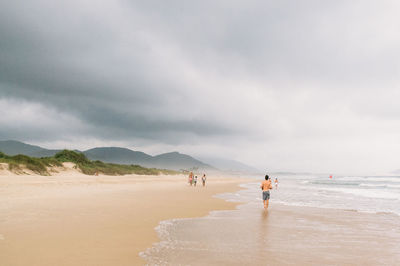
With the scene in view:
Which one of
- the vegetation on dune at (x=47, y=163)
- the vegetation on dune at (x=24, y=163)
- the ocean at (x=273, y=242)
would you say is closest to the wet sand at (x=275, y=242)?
the ocean at (x=273, y=242)

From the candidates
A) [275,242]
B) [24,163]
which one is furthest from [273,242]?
[24,163]

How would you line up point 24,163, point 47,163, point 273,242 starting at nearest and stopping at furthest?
point 273,242 < point 24,163 < point 47,163

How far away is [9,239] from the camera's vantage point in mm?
6715

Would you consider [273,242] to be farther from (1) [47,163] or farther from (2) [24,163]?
(1) [47,163]

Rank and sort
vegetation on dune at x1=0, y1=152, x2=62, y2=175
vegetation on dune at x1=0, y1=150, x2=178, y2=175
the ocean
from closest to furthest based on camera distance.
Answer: the ocean, vegetation on dune at x1=0, y1=152, x2=62, y2=175, vegetation on dune at x1=0, y1=150, x2=178, y2=175

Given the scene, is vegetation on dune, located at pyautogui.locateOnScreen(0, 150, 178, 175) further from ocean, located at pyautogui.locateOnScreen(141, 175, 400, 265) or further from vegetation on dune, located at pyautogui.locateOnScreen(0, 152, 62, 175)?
ocean, located at pyautogui.locateOnScreen(141, 175, 400, 265)

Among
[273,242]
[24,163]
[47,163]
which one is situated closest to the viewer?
[273,242]

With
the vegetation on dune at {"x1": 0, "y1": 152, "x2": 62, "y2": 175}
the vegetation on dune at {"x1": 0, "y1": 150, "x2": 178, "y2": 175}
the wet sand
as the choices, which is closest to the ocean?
Answer: the wet sand

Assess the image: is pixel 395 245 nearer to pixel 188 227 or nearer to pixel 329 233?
pixel 329 233

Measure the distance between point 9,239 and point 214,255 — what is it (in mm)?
5236

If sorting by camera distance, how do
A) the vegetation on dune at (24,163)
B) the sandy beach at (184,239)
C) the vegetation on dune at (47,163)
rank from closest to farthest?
1. the sandy beach at (184,239)
2. the vegetation on dune at (24,163)
3. the vegetation on dune at (47,163)

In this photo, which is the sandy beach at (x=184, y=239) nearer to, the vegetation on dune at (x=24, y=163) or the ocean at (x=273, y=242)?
the ocean at (x=273, y=242)

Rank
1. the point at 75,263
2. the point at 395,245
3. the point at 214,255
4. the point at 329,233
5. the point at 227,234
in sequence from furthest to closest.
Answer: the point at 329,233 → the point at 227,234 → the point at 395,245 → the point at 214,255 → the point at 75,263

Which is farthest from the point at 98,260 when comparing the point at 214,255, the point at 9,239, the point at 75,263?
the point at 9,239
